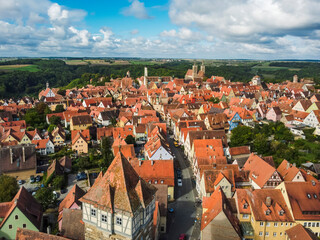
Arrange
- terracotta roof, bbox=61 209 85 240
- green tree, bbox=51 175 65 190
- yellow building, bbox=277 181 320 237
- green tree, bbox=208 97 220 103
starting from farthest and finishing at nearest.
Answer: green tree, bbox=208 97 220 103
green tree, bbox=51 175 65 190
yellow building, bbox=277 181 320 237
terracotta roof, bbox=61 209 85 240

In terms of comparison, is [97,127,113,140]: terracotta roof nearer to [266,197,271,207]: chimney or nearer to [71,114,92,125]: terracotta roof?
[71,114,92,125]: terracotta roof

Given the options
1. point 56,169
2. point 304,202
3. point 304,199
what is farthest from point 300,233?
point 56,169

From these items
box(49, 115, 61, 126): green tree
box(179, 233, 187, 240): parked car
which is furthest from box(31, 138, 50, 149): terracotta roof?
box(179, 233, 187, 240): parked car

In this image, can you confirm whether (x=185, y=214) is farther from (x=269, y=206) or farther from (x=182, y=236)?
(x=269, y=206)

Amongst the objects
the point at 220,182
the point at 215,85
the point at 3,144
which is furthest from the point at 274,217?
the point at 215,85

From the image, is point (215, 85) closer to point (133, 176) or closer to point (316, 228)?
point (316, 228)

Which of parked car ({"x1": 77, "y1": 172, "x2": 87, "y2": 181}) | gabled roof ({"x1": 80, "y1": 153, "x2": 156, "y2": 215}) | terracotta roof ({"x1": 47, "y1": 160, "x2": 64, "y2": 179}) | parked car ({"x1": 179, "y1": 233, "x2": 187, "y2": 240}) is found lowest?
parked car ({"x1": 77, "y1": 172, "x2": 87, "y2": 181})
